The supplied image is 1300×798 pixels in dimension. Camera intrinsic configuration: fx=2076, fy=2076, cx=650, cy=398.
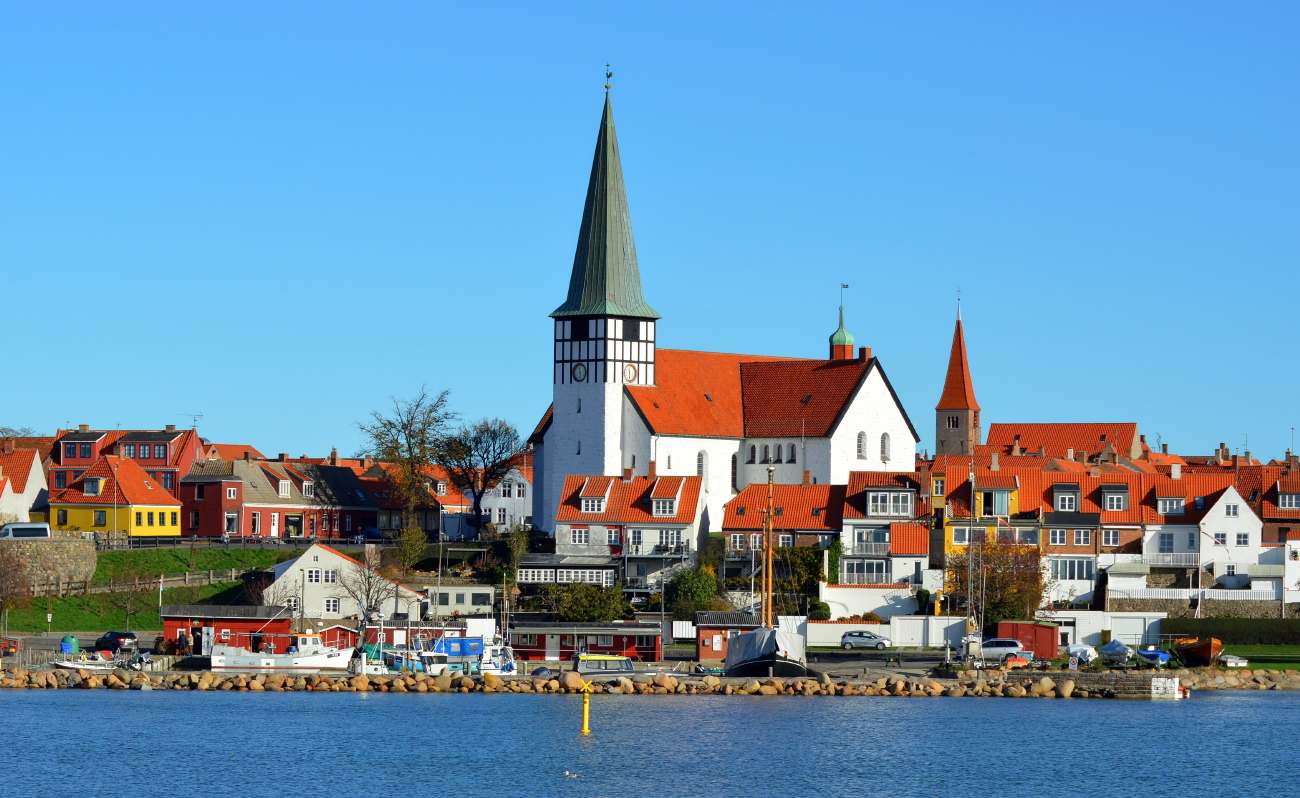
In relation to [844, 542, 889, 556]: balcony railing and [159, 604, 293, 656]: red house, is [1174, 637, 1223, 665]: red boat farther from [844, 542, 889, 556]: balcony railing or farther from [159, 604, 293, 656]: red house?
[159, 604, 293, 656]: red house

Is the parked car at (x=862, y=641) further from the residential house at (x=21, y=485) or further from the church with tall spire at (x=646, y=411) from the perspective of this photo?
the residential house at (x=21, y=485)

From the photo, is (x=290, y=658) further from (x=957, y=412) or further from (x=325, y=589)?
(x=957, y=412)

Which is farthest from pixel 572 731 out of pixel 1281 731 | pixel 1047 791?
pixel 1281 731

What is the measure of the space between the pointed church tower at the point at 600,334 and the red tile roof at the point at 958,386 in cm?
2999

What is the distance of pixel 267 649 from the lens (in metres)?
79.0

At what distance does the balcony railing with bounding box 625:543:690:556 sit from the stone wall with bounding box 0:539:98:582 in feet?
75.3

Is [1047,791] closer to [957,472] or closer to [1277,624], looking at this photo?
[1277,624]

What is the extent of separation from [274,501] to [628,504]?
22378 millimetres

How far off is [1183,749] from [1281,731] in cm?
499

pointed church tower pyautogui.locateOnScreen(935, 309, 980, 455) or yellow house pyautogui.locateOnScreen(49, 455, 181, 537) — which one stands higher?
pointed church tower pyautogui.locateOnScreen(935, 309, 980, 455)

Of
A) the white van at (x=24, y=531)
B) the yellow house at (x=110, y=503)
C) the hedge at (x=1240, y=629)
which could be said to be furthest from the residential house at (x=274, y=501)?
the hedge at (x=1240, y=629)

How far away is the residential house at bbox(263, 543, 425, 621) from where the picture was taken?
274ft

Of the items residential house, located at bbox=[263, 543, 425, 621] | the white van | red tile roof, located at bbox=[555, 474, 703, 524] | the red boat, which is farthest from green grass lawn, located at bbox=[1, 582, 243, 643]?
the red boat

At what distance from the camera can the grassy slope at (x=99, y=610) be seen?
83188 mm
